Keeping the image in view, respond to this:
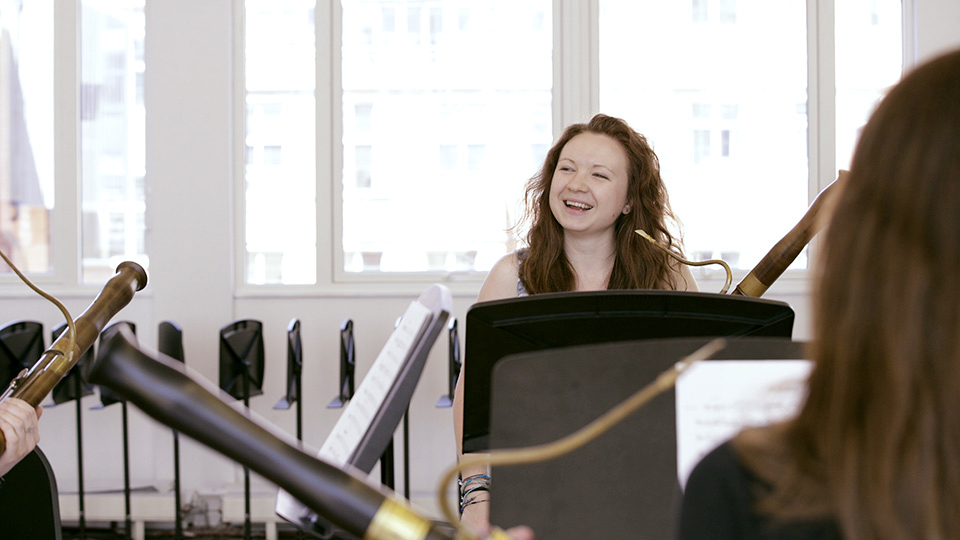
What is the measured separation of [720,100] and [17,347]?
2.91m

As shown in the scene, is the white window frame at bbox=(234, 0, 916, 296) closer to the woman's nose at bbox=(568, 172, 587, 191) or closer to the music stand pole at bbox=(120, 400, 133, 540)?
the music stand pole at bbox=(120, 400, 133, 540)

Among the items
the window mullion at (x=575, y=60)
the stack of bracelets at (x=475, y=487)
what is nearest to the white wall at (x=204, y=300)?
the window mullion at (x=575, y=60)

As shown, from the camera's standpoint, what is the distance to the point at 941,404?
0.59m

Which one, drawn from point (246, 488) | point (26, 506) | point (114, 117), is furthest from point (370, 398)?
point (114, 117)

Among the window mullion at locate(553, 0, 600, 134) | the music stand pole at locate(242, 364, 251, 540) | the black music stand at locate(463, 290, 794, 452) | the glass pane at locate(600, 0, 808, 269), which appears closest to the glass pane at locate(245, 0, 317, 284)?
the music stand pole at locate(242, 364, 251, 540)

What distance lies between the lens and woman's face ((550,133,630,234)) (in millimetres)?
2182

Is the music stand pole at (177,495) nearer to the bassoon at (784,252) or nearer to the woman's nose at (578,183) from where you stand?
the woman's nose at (578,183)

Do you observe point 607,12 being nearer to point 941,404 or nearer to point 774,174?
point 774,174

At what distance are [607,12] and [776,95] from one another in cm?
80

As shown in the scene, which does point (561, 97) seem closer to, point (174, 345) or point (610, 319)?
point (174, 345)

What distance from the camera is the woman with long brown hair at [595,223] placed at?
2.19 m

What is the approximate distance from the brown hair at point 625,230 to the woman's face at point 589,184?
0.10 feet

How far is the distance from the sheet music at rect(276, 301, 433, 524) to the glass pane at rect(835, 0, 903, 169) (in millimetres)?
3130

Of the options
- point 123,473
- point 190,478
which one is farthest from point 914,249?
point 123,473
